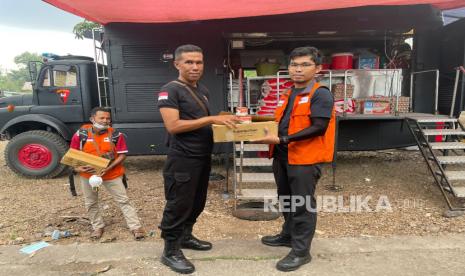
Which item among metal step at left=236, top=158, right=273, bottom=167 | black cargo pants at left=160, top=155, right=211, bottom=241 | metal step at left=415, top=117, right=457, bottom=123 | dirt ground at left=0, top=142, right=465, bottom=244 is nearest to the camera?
black cargo pants at left=160, top=155, right=211, bottom=241

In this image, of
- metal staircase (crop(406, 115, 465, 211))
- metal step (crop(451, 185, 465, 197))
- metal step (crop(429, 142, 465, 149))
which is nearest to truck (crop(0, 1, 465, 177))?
metal staircase (crop(406, 115, 465, 211))

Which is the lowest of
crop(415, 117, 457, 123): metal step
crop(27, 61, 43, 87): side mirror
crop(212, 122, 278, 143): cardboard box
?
crop(415, 117, 457, 123): metal step

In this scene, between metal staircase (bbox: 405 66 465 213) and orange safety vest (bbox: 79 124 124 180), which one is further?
metal staircase (bbox: 405 66 465 213)

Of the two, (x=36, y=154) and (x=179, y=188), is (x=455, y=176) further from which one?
(x=36, y=154)

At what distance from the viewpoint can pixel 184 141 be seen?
2531 millimetres

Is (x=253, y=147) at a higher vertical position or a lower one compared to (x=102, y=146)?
lower

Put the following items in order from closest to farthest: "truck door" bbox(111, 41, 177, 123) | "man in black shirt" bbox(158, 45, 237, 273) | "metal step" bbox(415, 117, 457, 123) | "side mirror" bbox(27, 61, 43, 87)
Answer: "man in black shirt" bbox(158, 45, 237, 273)
"metal step" bbox(415, 117, 457, 123)
"truck door" bbox(111, 41, 177, 123)
"side mirror" bbox(27, 61, 43, 87)

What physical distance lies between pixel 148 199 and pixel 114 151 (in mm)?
1489

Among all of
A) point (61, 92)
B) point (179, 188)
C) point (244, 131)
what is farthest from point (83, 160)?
point (61, 92)

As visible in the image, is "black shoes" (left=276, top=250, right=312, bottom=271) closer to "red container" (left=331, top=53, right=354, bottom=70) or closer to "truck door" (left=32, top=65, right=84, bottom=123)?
"red container" (left=331, top=53, right=354, bottom=70)

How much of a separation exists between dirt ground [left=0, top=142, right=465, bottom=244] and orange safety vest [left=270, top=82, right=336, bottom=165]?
1206 mm

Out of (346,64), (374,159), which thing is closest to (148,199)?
(346,64)

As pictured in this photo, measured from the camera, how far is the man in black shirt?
7.95 feet

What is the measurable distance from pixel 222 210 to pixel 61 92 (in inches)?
147
